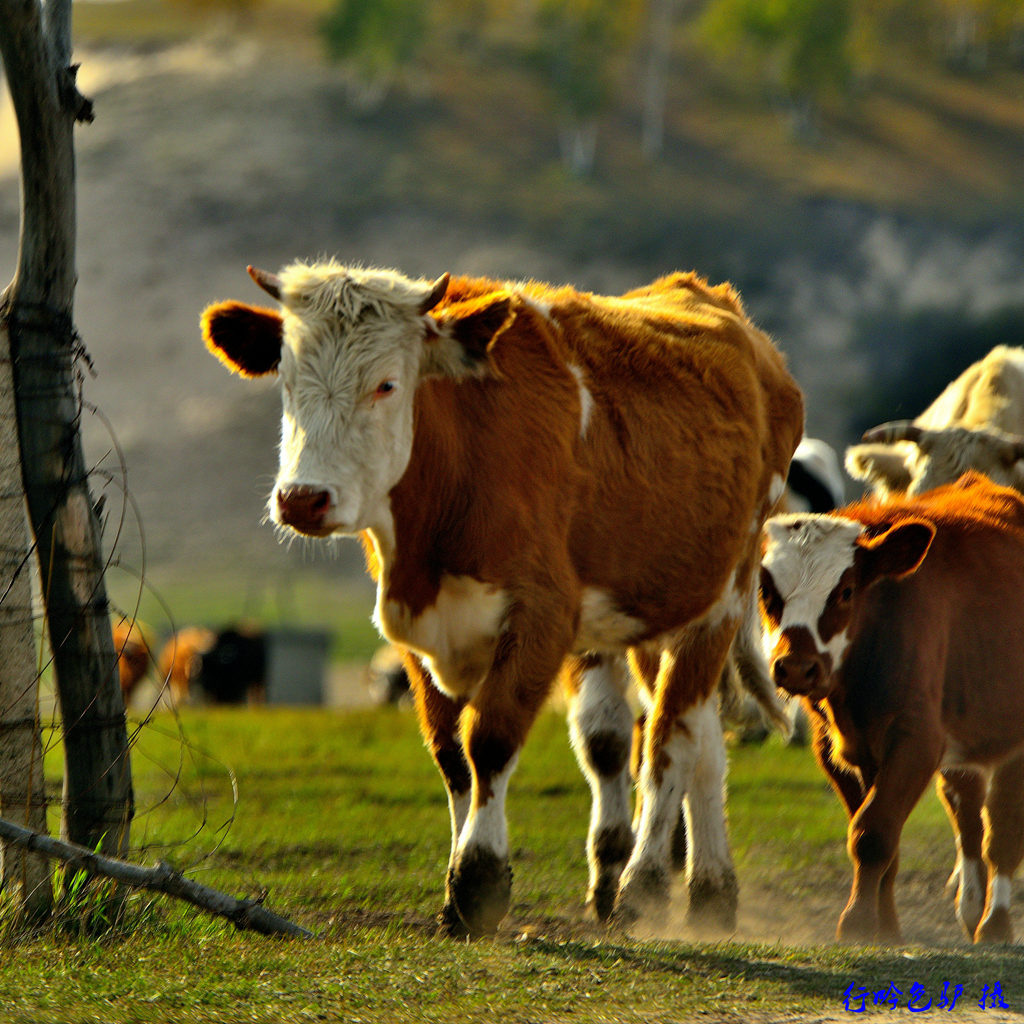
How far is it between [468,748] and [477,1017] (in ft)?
5.14

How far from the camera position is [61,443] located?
5535 millimetres

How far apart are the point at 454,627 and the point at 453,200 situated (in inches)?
4139

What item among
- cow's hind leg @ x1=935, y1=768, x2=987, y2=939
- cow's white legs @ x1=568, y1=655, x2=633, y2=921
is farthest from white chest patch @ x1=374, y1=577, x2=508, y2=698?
cow's hind leg @ x1=935, y1=768, x2=987, y2=939

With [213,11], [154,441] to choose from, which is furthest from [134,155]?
[154,441]

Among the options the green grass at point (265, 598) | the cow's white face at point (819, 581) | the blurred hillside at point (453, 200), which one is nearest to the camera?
the cow's white face at point (819, 581)

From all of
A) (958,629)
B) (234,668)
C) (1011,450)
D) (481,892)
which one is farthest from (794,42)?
(481,892)

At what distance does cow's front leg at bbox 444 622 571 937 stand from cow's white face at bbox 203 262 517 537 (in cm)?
75

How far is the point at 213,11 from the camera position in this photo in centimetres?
11750

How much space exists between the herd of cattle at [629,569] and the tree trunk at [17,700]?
936 mm

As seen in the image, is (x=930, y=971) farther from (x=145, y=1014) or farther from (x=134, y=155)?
(x=134, y=155)

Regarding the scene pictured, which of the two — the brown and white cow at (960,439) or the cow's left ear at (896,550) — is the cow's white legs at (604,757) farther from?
the brown and white cow at (960,439)

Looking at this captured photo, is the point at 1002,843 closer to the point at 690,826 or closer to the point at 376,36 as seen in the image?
the point at 690,826

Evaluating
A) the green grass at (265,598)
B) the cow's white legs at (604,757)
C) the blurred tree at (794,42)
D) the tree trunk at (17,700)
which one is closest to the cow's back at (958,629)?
the cow's white legs at (604,757)

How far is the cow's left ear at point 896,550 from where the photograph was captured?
6.50 metres
